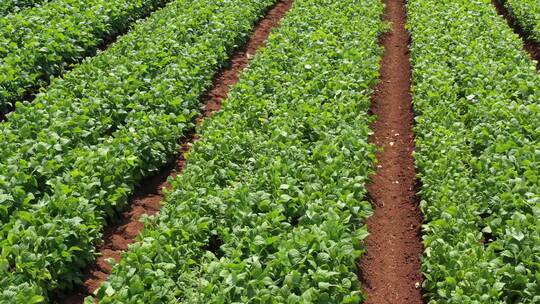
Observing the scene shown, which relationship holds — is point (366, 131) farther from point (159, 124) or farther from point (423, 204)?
point (159, 124)

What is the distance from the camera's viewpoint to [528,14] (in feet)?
50.0

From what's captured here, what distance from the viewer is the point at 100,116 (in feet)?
29.0

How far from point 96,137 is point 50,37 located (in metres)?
4.45

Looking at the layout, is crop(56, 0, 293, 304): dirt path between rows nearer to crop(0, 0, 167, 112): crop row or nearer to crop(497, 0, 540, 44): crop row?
crop(0, 0, 167, 112): crop row

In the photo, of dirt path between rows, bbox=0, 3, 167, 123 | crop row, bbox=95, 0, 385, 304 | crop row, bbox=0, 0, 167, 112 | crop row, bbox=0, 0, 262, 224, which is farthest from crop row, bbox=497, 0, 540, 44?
crop row, bbox=0, 0, 167, 112

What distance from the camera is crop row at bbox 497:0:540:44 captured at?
1426cm

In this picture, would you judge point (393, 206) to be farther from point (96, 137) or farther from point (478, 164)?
point (96, 137)

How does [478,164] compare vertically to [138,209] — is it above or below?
above

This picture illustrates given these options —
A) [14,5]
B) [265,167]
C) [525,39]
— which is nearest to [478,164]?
[265,167]

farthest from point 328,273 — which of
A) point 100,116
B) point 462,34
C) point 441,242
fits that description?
point 462,34

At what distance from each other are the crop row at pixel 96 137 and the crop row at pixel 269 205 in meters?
0.69

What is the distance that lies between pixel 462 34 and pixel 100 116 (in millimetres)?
8289

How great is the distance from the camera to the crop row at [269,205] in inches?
219

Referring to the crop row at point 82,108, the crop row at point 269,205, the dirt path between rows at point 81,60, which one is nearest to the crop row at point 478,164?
the crop row at point 269,205
